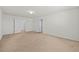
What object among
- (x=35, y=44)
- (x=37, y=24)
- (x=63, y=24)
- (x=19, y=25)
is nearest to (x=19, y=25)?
(x=19, y=25)

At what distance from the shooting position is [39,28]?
1.81m

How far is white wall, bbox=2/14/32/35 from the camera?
1.72 metres

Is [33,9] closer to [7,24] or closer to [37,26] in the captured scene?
[37,26]

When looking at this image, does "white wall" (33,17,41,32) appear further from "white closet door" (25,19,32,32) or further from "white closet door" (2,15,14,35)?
"white closet door" (2,15,14,35)

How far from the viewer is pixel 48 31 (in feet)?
5.89

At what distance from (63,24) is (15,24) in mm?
862

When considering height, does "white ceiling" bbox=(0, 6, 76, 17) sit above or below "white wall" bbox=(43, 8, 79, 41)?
above

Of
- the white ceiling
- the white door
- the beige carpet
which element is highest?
the white ceiling

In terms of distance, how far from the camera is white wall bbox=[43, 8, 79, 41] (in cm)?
174

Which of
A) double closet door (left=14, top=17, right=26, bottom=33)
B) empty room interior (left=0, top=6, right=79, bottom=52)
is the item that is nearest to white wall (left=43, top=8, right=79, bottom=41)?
empty room interior (left=0, top=6, right=79, bottom=52)

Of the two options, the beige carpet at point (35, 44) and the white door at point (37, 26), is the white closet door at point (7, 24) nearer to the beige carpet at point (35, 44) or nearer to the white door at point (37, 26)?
the beige carpet at point (35, 44)

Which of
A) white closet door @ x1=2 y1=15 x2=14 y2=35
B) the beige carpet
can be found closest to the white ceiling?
white closet door @ x1=2 y1=15 x2=14 y2=35
